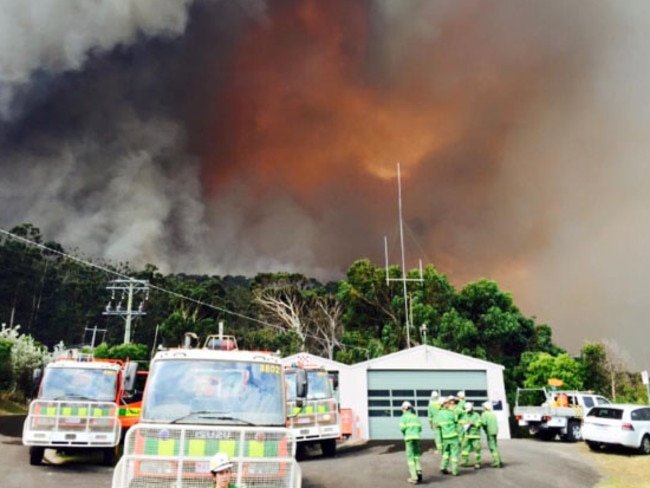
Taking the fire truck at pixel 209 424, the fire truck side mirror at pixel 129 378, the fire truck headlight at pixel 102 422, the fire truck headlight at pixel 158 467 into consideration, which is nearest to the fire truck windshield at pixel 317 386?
the fire truck headlight at pixel 102 422

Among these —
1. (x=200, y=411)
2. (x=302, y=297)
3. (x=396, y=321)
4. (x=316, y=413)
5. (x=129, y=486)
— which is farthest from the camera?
(x=302, y=297)

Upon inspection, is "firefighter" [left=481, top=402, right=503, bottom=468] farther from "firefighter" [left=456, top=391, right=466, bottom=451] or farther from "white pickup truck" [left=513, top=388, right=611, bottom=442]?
"white pickup truck" [left=513, top=388, right=611, bottom=442]

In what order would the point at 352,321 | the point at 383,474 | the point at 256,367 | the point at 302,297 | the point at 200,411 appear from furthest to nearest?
1. the point at 302,297
2. the point at 352,321
3. the point at 383,474
4. the point at 256,367
5. the point at 200,411

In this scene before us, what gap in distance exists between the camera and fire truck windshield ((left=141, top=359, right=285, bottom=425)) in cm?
768

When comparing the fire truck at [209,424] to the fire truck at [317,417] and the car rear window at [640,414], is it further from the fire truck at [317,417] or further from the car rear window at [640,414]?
the car rear window at [640,414]

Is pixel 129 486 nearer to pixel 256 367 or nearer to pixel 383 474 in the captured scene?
pixel 256 367

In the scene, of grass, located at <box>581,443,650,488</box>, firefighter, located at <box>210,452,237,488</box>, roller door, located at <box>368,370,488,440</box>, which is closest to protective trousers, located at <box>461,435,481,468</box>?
grass, located at <box>581,443,650,488</box>

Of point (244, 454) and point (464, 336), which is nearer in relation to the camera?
point (244, 454)

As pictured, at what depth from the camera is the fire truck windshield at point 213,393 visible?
25.2 ft

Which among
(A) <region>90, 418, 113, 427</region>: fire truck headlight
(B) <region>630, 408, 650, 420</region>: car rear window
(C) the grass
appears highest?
(B) <region>630, 408, 650, 420</region>: car rear window

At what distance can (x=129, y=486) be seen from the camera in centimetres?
676

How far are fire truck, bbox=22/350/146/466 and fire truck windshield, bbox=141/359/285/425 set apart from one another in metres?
4.73

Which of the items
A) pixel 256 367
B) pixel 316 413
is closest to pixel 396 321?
pixel 316 413

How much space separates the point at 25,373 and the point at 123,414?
24.6 metres
